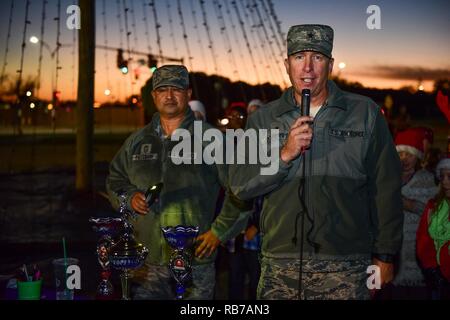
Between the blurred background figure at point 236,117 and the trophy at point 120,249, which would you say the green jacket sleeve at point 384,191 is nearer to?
the trophy at point 120,249

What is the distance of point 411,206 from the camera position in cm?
552

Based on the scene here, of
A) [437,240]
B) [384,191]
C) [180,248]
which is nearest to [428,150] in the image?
[437,240]

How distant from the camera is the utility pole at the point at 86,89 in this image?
39.8 feet

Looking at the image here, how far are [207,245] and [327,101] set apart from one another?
1.47m

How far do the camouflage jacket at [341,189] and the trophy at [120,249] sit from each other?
2.43ft

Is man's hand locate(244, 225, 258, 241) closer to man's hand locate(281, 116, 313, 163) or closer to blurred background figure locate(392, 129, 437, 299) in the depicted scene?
blurred background figure locate(392, 129, 437, 299)

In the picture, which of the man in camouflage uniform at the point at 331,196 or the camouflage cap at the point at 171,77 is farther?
the camouflage cap at the point at 171,77

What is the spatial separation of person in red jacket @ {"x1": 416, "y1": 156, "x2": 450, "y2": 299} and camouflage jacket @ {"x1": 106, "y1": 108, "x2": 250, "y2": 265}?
173 cm

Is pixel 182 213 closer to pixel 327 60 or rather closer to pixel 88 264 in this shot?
pixel 327 60

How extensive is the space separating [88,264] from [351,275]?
6.02 metres

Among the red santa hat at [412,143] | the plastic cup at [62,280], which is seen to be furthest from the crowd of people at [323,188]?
the red santa hat at [412,143]
